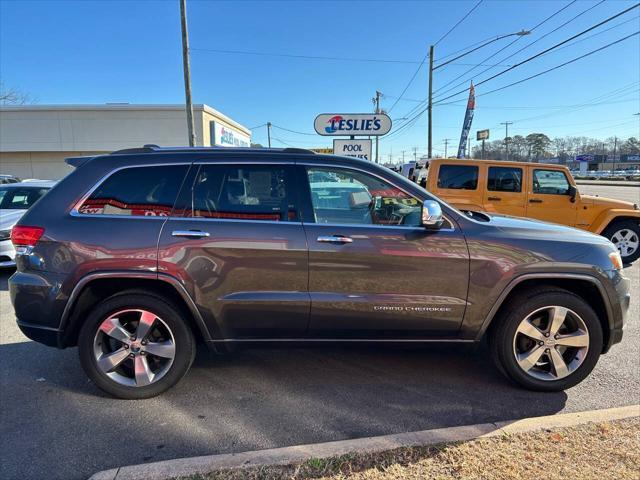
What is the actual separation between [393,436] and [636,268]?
724 cm

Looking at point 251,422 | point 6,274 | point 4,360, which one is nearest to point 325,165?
point 251,422

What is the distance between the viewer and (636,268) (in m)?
7.25

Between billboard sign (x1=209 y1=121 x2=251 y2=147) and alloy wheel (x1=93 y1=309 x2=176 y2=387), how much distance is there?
17856 mm

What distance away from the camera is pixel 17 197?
7.60 metres

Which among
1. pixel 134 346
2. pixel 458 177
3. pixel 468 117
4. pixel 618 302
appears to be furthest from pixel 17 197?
pixel 468 117

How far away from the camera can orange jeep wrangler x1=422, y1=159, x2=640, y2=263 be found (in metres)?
7.38

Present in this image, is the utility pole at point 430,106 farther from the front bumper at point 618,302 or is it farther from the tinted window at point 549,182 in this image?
the front bumper at point 618,302

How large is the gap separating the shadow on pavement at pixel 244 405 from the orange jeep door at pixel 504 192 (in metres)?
4.44

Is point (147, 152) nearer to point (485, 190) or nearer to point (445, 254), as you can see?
point (445, 254)

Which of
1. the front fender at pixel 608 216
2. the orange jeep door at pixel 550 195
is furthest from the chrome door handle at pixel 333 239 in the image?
the front fender at pixel 608 216

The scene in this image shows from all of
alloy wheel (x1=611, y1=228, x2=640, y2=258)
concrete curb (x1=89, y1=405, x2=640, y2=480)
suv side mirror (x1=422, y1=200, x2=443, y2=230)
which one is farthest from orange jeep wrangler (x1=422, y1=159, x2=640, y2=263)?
concrete curb (x1=89, y1=405, x2=640, y2=480)

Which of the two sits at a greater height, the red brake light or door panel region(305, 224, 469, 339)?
the red brake light

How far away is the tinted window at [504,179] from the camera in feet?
24.3

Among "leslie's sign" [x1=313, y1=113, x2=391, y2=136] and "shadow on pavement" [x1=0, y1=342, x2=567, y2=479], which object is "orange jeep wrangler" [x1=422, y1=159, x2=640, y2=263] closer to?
"leslie's sign" [x1=313, y1=113, x2=391, y2=136]
